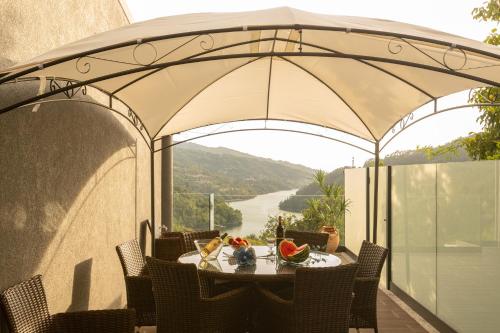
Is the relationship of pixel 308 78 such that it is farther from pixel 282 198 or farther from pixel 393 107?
pixel 282 198

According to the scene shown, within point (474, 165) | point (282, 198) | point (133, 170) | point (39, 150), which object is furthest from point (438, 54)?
point (282, 198)

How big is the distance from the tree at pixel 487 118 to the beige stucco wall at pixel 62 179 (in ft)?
19.0

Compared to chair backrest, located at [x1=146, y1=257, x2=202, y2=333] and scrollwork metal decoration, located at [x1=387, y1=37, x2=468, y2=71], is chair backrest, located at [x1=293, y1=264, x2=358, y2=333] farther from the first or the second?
scrollwork metal decoration, located at [x1=387, y1=37, x2=468, y2=71]

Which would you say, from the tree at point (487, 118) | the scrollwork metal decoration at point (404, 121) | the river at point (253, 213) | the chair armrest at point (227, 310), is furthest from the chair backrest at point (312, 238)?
the river at point (253, 213)

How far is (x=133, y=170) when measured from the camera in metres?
6.86

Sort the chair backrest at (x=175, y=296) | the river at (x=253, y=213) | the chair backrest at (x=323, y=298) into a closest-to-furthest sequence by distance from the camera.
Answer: the chair backrest at (x=323, y=298), the chair backrest at (x=175, y=296), the river at (x=253, y=213)

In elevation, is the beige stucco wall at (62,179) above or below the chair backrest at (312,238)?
above

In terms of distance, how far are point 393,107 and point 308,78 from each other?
1.18 meters

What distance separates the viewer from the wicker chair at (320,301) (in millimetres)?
3482

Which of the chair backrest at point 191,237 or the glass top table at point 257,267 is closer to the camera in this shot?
the glass top table at point 257,267

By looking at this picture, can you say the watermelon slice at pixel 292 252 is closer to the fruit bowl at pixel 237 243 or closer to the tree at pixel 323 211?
the fruit bowl at pixel 237 243

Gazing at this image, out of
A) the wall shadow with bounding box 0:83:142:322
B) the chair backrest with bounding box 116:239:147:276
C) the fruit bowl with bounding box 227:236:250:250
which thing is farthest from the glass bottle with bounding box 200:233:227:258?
the wall shadow with bounding box 0:83:142:322

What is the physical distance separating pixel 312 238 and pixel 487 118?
13.6 ft

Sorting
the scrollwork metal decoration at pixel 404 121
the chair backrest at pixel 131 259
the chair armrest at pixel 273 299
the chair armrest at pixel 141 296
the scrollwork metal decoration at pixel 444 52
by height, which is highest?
the scrollwork metal decoration at pixel 444 52
